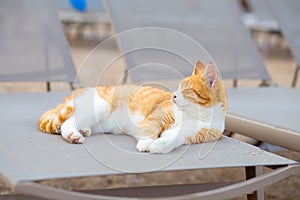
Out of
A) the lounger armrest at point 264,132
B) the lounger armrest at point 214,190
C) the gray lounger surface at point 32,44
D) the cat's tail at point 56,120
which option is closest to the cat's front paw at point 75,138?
the cat's tail at point 56,120

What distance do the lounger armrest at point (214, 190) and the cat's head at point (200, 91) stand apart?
303 millimetres

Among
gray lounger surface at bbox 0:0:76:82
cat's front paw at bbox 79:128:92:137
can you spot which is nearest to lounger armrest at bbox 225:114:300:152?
cat's front paw at bbox 79:128:92:137

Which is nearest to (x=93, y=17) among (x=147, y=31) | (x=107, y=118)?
(x=147, y=31)

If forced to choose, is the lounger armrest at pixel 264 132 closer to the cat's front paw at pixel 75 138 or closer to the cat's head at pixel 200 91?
the cat's head at pixel 200 91

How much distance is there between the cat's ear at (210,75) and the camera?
1.72 meters

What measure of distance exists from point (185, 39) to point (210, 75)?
5.09 ft

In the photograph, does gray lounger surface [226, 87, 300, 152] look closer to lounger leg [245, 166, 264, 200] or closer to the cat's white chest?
lounger leg [245, 166, 264, 200]

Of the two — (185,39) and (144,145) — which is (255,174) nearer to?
(144,145)

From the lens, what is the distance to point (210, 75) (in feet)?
5.68

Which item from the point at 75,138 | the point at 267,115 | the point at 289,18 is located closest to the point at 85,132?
the point at 75,138

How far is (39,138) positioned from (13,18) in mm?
1427

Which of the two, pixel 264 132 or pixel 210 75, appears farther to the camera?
pixel 264 132

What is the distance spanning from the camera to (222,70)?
10.5 feet

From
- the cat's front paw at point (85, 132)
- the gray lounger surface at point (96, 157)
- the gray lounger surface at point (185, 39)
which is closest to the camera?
the gray lounger surface at point (96, 157)
